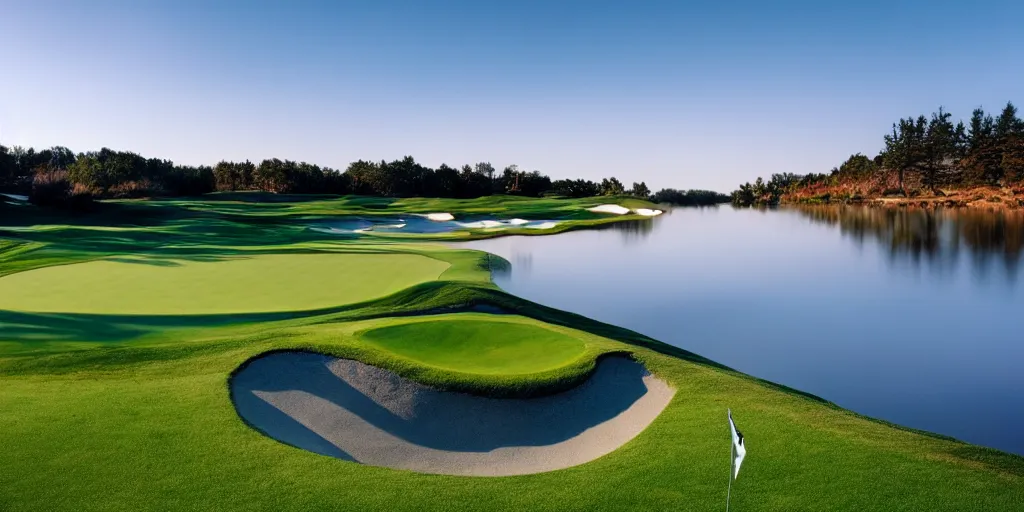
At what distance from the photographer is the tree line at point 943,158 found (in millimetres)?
69125

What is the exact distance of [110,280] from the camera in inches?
643

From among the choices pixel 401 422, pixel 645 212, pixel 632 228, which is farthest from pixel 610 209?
Answer: pixel 401 422

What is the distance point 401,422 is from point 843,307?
14422 millimetres

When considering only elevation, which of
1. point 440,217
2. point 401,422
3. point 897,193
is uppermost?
point 897,193

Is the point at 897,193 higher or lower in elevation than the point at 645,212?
higher

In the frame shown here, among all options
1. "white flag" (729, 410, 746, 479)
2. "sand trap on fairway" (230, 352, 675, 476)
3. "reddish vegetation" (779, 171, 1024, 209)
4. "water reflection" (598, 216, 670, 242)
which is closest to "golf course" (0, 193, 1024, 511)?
"sand trap on fairway" (230, 352, 675, 476)

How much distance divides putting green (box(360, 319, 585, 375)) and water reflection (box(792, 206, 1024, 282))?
19205 millimetres

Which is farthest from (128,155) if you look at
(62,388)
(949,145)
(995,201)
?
(949,145)

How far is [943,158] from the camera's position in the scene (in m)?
78.4

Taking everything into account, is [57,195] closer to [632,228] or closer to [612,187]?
[632,228]

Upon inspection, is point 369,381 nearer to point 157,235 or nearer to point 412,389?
point 412,389

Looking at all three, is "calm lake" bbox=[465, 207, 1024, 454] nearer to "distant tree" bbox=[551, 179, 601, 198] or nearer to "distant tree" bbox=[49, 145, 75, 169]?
"distant tree" bbox=[551, 179, 601, 198]

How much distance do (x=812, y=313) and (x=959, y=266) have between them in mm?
11813

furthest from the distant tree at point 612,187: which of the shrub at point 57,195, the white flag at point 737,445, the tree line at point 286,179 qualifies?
the white flag at point 737,445
